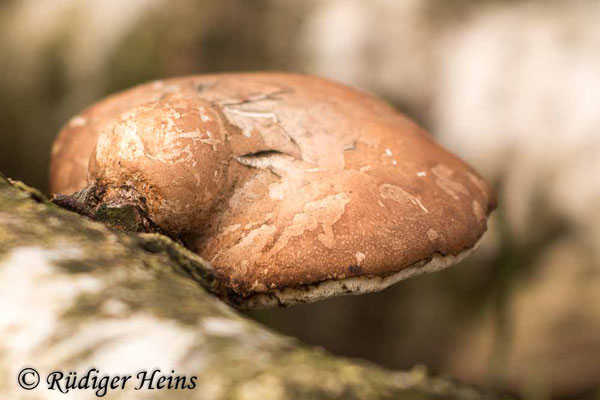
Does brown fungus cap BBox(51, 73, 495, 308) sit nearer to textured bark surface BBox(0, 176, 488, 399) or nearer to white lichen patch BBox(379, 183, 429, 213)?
white lichen patch BBox(379, 183, 429, 213)

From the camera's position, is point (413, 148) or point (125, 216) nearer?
point (125, 216)

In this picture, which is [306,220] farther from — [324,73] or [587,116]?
[587,116]

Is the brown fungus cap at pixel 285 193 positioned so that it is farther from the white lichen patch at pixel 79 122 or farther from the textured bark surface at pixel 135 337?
the white lichen patch at pixel 79 122

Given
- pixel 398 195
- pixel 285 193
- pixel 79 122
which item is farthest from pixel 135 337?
pixel 79 122

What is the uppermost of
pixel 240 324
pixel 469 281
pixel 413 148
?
pixel 413 148

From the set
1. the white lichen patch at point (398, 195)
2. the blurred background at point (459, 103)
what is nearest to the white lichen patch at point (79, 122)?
the blurred background at point (459, 103)

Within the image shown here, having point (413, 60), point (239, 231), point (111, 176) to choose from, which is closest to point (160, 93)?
point (111, 176)
